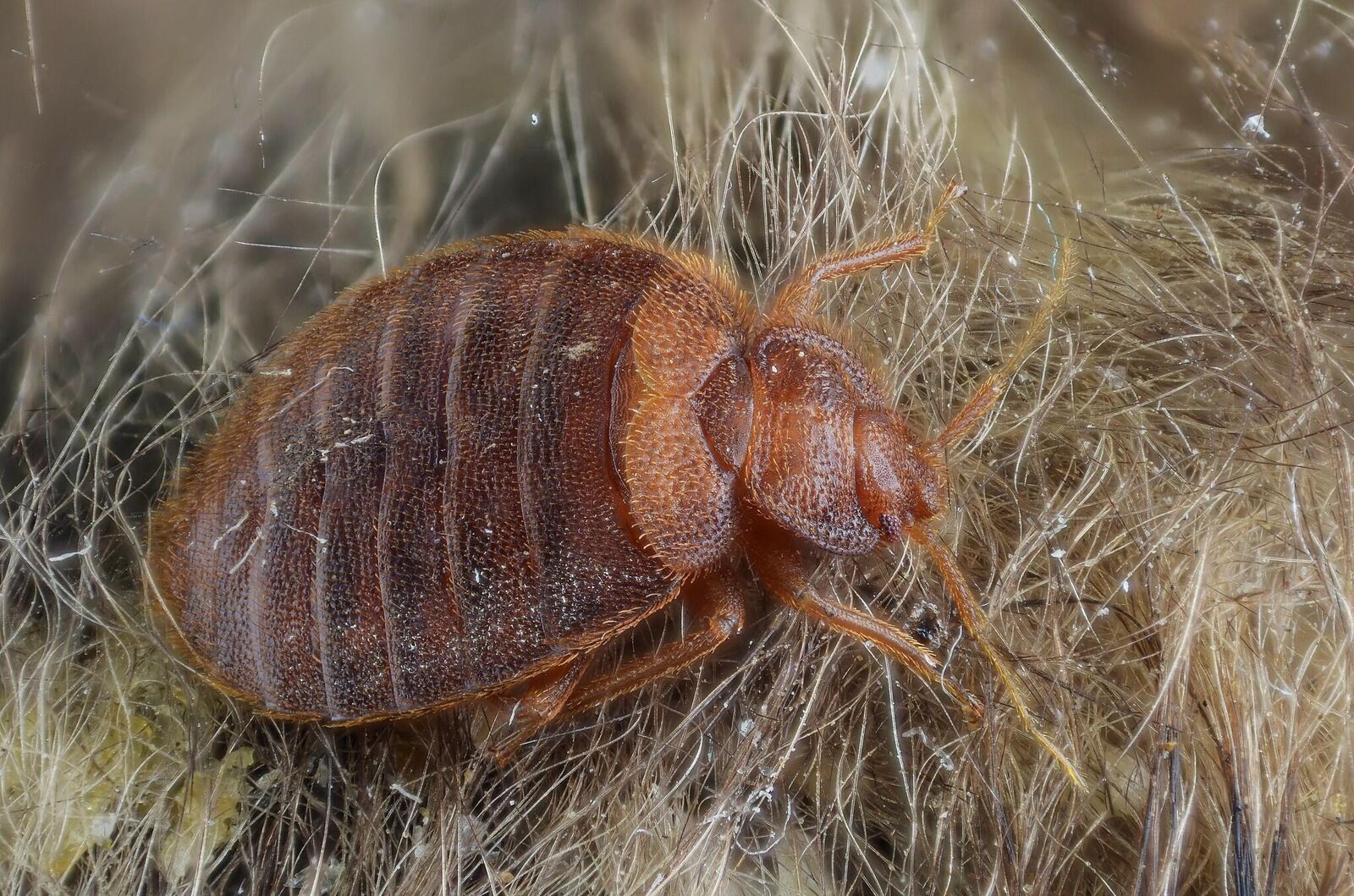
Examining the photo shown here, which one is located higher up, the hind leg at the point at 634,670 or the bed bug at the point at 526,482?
the bed bug at the point at 526,482

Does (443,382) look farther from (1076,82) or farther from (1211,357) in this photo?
(1076,82)

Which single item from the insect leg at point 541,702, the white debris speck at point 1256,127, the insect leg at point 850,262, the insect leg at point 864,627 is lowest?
the insect leg at point 541,702

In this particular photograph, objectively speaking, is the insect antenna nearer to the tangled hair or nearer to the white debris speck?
the tangled hair

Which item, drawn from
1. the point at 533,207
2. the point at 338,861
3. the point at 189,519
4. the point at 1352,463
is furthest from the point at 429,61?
the point at 1352,463

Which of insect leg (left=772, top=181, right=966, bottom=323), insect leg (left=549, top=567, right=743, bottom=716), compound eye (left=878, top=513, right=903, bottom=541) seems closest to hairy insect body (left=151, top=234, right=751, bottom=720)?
insect leg (left=549, top=567, right=743, bottom=716)

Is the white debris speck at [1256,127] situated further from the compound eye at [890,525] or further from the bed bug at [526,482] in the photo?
the compound eye at [890,525]

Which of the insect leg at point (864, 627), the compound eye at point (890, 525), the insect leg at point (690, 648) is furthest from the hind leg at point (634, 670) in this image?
the compound eye at point (890, 525)

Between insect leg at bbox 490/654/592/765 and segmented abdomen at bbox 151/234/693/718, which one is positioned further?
insect leg at bbox 490/654/592/765
